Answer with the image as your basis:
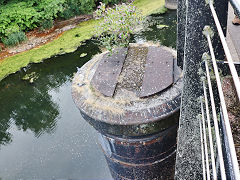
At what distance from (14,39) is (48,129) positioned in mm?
3541

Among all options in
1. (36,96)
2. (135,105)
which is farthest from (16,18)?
(135,105)

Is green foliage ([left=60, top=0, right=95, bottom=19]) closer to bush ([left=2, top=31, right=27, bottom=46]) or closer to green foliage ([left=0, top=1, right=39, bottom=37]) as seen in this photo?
green foliage ([left=0, top=1, right=39, bottom=37])

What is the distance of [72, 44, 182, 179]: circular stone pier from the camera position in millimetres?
1652

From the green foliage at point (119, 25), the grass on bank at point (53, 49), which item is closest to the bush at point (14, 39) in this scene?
the grass on bank at point (53, 49)

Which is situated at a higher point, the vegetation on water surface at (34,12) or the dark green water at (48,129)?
the vegetation on water surface at (34,12)

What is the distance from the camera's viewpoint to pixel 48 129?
3963 mm

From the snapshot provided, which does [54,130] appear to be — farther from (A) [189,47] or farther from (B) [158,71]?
(A) [189,47]

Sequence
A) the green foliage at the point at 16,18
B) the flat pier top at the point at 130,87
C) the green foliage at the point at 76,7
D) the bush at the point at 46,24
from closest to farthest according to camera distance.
→ the flat pier top at the point at 130,87 → the green foliage at the point at 16,18 → the bush at the point at 46,24 → the green foliage at the point at 76,7

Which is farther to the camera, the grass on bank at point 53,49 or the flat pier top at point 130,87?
the grass on bank at point 53,49

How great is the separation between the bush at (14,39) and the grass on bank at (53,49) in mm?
595

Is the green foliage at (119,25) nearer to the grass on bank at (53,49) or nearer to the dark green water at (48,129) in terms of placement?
the dark green water at (48,129)

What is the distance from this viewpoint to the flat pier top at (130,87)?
164 centimetres

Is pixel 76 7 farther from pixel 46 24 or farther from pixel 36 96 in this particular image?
pixel 36 96

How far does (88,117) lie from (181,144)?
765 mm
